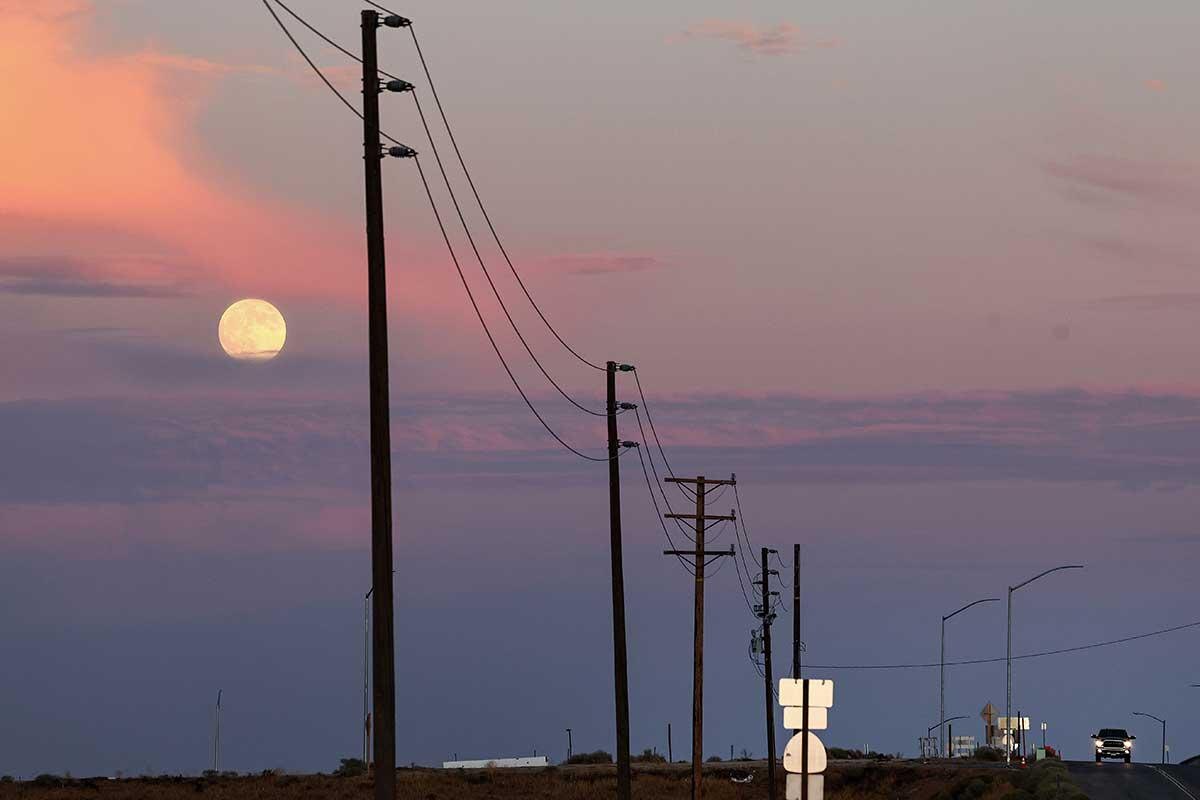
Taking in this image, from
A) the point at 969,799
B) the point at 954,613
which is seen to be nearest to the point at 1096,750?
the point at 954,613

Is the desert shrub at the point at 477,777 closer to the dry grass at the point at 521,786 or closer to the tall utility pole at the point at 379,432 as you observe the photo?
the dry grass at the point at 521,786

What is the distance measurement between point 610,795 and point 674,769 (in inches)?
839

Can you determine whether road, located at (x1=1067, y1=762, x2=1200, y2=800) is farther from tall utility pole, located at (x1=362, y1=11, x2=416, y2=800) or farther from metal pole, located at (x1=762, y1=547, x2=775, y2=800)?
tall utility pole, located at (x1=362, y1=11, x2=416, y2=800)

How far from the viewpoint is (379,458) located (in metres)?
26.5

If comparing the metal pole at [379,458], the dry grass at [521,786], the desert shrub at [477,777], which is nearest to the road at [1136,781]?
the dry grass at [521,786]

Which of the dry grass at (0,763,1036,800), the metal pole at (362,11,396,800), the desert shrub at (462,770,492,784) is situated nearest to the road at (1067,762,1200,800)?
the dry grass at (0,763,1036,800)

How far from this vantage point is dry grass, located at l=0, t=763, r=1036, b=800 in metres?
82.7

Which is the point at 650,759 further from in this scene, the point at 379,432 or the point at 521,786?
the point at 379,432

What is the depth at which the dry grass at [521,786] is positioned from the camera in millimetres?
82688

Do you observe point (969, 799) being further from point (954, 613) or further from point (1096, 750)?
point (1096, 750)

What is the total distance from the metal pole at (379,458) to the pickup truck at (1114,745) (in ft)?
319

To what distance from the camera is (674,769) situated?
106 meters

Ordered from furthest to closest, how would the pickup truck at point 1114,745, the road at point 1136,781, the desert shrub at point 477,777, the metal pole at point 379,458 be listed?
the pickup truck at point 1114,745 → the desert shrub at point 477,777 → the road at point 1136,781 → the metal pole at point 379,458

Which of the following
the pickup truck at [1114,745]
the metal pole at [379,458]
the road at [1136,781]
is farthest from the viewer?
the pickup truck at [1114,745]
